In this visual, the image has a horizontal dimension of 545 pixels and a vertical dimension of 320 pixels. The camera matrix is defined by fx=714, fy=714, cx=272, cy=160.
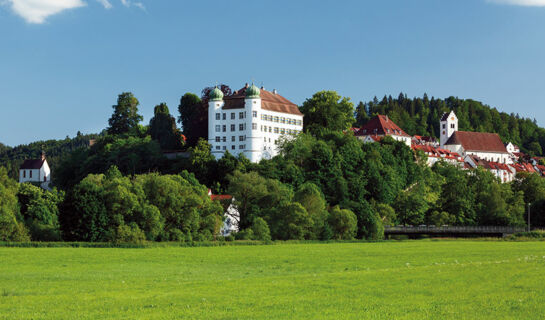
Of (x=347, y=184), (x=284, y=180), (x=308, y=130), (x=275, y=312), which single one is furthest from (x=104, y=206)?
(x=308, y=130)

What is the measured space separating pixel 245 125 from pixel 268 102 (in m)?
7.24

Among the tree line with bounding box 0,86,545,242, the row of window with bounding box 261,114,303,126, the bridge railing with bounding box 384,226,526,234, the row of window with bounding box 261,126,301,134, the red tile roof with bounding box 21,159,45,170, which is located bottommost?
the bridge railing with bounding box 384,226,526,234

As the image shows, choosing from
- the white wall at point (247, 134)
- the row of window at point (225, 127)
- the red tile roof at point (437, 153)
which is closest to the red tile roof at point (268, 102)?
the white wall at point (247, 134)

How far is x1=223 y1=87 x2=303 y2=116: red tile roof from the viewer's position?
390 feet

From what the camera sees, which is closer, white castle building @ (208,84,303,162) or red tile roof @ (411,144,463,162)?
white castle building @ (208,84,303,162)

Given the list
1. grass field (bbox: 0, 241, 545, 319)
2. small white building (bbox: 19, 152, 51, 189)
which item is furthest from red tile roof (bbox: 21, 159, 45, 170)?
grass field (bbox: 0, 241, 545, 319)

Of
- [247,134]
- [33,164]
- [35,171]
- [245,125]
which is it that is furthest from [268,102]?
[33,164]

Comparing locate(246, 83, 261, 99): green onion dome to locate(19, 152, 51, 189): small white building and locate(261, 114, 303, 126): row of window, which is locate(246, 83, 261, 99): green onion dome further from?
locate(19, 152, 51, 189): small white building

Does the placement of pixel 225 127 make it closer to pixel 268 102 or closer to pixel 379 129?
pixel 268 102

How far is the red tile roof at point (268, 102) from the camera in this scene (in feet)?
390

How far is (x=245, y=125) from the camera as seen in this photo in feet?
383

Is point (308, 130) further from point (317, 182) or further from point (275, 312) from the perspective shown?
point (275, 312)

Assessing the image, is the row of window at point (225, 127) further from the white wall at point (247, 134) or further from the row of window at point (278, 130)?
the row of window at point (278, 130)

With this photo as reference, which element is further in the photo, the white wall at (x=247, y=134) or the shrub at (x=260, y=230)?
the white wall at (x=247, y=134)
